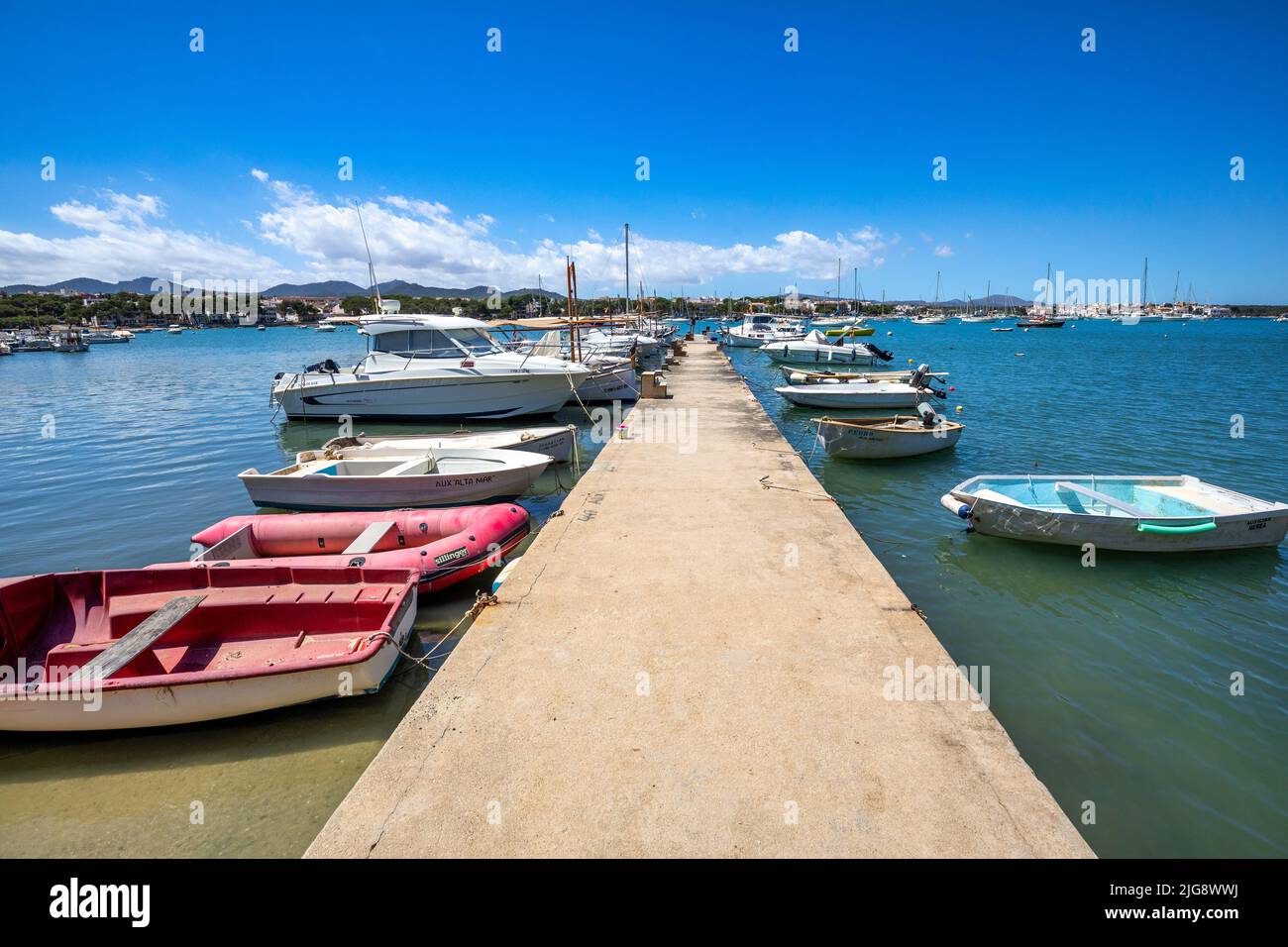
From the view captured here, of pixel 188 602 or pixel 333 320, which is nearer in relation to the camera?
pixel 188 602

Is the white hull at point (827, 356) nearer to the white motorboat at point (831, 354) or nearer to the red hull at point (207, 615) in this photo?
the white motorboat at point (831, 354)

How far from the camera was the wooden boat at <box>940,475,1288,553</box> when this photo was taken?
332 inches

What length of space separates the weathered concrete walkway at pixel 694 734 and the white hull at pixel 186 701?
1.53m

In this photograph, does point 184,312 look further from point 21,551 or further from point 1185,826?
point 1185,826

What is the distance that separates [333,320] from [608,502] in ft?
49.3

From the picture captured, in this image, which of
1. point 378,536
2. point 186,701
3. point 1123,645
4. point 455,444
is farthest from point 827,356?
point 186,701

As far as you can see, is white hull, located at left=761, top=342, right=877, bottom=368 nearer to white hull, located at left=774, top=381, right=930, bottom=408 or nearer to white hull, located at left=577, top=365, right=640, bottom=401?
white hull, located at left=774, top=381, right=930, bottom=408

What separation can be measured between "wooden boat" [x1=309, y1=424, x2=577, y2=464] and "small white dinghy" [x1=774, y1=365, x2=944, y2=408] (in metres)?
9.48

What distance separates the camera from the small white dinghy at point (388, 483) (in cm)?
1049

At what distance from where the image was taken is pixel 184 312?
15175cm

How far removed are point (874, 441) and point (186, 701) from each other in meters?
13.5

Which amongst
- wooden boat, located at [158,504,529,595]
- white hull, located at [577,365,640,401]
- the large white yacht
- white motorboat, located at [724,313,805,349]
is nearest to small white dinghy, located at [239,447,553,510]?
wooden boat, located at [158,504,529,595]

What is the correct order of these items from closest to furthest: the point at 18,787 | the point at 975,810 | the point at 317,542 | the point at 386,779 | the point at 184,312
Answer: the point at 975,810 < the point at 386,779 < the point at 18,787 < the point at 317,542 < the point at 184,312
